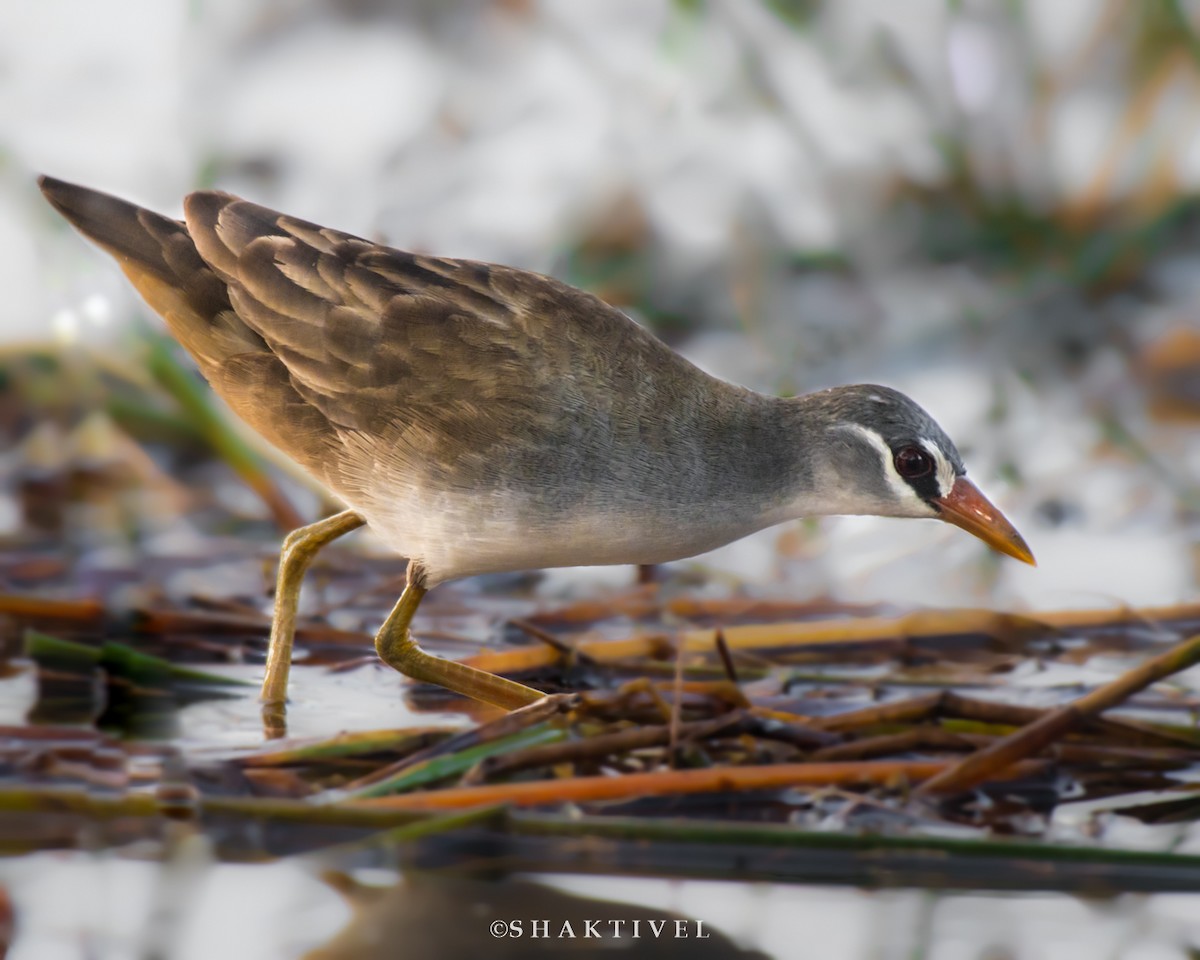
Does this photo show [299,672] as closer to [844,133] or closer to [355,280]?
[355,280]

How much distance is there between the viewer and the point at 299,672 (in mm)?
4562

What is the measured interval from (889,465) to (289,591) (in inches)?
63.2

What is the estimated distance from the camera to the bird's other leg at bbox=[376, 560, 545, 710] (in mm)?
4141

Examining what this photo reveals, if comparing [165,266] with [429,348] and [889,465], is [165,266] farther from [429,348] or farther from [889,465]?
[889,465]

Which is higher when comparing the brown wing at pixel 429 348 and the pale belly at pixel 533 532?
the brown wing at pixel 429 348

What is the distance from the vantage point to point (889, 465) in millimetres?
4188

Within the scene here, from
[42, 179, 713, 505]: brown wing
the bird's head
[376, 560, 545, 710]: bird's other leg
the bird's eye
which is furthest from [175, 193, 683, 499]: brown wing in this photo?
the bird's eye

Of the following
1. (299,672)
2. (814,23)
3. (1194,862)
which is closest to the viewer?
(1194,862)

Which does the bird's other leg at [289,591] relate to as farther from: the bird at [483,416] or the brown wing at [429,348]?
the brown wing at [429,348]

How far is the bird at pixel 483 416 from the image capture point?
391cm

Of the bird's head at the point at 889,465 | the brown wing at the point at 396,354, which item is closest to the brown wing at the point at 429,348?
the brown wing at the point at 396,354

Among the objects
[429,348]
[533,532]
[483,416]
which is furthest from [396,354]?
[533,532]

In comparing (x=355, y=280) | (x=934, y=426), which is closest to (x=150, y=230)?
(x=355, y=280)

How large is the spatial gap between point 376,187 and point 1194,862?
15.8ft
